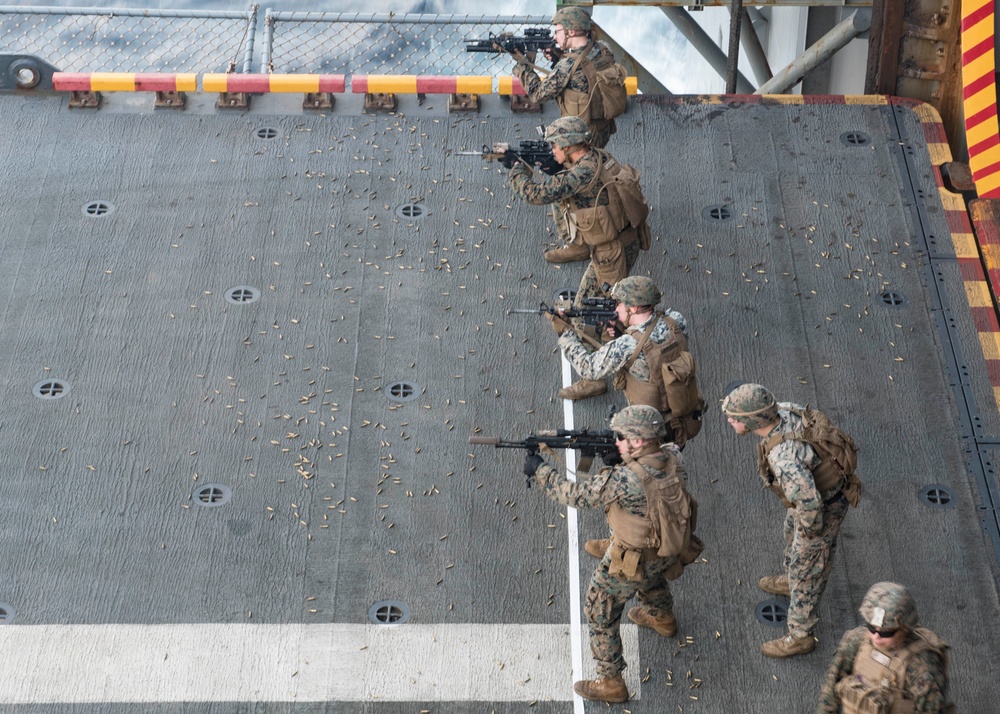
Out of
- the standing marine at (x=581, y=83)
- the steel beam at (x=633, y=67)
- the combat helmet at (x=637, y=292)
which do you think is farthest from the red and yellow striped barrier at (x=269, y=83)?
the combat helmet at (x=637, y=292)

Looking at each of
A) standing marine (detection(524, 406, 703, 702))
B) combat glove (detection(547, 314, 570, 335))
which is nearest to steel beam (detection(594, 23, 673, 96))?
combat glove (detection(547, 314, 570, 335))

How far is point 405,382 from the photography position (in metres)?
9.17

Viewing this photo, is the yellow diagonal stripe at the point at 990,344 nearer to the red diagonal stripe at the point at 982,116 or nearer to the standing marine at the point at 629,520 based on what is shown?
the red diagonal stripe at the point at 982,116

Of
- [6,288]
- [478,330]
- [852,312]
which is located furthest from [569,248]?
[6,288]

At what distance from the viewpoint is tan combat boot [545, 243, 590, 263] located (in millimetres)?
10055

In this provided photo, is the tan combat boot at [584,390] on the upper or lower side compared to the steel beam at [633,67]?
lower

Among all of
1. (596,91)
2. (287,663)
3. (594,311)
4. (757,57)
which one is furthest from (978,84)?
(757,57)

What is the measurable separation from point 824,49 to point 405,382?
6494 millimetres

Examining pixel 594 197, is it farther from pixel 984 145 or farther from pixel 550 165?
pixel 984 145

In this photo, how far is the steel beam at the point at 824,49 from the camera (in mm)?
12856

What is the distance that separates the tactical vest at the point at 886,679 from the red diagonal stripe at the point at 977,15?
4638 millimetres

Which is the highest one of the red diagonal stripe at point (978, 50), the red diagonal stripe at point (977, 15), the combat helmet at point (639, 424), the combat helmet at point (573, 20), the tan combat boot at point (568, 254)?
the combat helmet at point (573, 20)

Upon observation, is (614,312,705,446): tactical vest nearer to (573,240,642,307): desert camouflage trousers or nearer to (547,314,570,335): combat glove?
(547,314,570,335): combat glove

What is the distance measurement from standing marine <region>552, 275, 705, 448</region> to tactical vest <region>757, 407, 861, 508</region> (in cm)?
89
